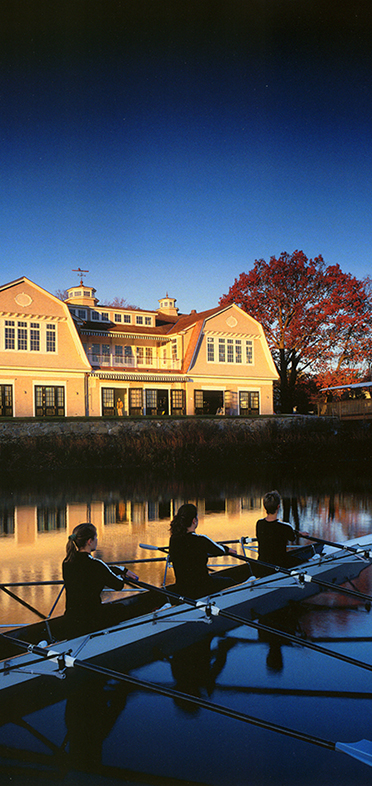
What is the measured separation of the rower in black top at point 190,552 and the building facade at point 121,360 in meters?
26.7

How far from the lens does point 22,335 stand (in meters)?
31.0

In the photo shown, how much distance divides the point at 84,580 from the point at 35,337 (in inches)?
1119

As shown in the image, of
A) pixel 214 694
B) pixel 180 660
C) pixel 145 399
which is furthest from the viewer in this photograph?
pixel 145 399

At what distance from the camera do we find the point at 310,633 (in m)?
5.66

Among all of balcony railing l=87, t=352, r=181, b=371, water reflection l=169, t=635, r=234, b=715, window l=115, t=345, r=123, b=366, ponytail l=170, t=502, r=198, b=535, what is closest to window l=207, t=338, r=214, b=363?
balcony railing l=87, t=352, r=181, b=371

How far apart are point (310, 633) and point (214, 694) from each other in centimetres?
169

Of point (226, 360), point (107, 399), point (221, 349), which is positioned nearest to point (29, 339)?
point (107, 399)

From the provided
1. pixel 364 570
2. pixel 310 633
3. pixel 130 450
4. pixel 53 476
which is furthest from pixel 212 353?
pixel 310 633

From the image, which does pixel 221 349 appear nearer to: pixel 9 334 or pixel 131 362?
pixel 131 362

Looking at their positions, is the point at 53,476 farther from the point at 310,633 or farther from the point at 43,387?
the point at 310,633

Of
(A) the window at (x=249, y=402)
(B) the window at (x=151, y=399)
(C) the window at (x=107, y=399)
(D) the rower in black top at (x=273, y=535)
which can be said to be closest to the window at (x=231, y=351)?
(A) the window at (x=249, y=402)

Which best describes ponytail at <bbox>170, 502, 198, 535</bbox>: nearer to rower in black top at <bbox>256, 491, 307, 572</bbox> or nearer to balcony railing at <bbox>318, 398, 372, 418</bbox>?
rower in black top at <bbox>256, 491, 307, 572</bbox>

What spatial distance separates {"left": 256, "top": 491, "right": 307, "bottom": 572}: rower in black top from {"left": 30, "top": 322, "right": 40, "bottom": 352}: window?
27.0 meters

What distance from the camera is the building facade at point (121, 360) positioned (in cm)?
3094
